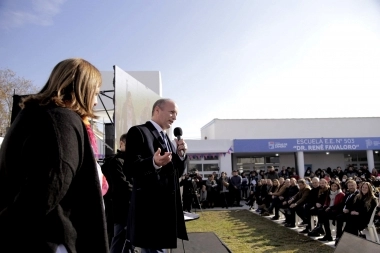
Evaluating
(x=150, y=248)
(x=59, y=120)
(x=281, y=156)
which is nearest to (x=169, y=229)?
(x=150, y=248)

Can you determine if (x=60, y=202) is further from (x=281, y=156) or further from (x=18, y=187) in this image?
(x=281, y=156)

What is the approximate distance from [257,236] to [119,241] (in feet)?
15.7

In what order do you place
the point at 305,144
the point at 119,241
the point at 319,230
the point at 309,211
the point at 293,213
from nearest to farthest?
the point at 119,241
the point at 319,230
the point at 309,211
the point at 293,213
the point at 305,144

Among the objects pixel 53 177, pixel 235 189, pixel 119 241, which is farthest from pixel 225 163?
pixel 53 177

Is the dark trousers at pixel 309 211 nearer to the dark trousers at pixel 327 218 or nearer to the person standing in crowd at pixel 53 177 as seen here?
the dark trousers at pixel 327 218

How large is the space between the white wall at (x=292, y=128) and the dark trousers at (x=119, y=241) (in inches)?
813

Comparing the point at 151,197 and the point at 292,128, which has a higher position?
the point at 292,128

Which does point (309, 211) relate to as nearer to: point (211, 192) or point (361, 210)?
point (361, 210)

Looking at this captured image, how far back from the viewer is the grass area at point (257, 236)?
633cm

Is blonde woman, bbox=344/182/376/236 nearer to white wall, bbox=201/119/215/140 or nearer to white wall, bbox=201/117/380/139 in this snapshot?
white wall, bbox=201/117/380/139

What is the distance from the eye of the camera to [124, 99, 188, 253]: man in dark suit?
2105mm

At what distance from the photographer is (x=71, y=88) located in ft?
4.26

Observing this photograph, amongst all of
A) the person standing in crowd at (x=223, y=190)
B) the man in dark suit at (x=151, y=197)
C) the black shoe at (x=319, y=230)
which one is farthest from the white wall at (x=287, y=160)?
the man in dark suit at (x=151, y=197)

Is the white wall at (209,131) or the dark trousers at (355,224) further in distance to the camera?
the white wall at (209,131)
